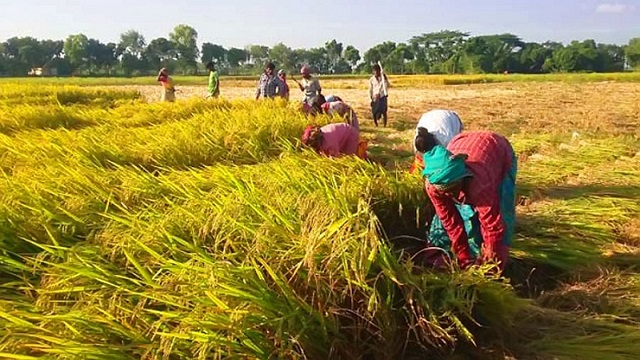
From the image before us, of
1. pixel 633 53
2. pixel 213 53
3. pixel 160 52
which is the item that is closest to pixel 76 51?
pixel 160 52

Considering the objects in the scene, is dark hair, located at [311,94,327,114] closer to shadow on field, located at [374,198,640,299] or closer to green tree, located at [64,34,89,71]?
shadow on field, located at [374,198,640,299]

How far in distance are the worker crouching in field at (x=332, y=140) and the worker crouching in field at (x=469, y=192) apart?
167cm

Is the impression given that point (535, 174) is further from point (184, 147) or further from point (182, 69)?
point (182, 69)

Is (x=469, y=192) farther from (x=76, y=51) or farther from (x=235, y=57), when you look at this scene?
(x=235, y=57)

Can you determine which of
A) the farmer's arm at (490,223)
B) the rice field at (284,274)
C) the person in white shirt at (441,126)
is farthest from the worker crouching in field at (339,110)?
the farmer's arm at (490,223)

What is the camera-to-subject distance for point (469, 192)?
2490 millimetres

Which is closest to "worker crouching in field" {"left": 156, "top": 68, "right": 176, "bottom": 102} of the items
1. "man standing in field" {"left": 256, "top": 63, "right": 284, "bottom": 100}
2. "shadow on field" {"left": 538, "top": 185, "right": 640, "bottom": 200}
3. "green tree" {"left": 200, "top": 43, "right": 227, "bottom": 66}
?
"man standing in field" {"left": 256, "top": 63, "right": 284, "bottom": 100}

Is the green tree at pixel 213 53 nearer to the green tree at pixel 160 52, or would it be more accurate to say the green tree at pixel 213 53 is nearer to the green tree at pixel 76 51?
the green tree at pixel 160 52

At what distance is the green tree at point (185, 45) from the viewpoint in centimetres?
7425

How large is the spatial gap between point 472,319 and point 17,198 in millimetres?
2383

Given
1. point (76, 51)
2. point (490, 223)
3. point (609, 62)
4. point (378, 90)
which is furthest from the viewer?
point (76, 51)

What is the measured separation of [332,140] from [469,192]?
2008 mm

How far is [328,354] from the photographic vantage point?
1878mm

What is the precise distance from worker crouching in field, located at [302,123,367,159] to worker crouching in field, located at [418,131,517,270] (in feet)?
5.48
